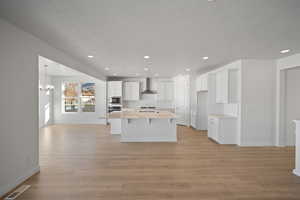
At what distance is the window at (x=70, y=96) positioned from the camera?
8281 mm

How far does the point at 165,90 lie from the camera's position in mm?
8438

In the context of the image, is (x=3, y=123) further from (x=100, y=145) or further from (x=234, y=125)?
(x=234, y=125)

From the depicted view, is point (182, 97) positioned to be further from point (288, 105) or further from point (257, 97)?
point (288, 105)

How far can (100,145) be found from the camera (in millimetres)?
4578

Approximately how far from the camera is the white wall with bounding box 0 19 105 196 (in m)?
2.23

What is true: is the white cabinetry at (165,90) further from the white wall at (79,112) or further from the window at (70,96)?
the window at (70,96)

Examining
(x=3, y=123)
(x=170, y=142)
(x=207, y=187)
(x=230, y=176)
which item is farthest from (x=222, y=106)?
(x=3, y=123)

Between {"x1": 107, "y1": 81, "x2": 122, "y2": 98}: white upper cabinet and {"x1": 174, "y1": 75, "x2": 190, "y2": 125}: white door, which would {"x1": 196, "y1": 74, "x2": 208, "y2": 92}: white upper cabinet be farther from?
{"x1": 107, "y1": 81, "x2": 122, "y2": 98}: white upper cabinet

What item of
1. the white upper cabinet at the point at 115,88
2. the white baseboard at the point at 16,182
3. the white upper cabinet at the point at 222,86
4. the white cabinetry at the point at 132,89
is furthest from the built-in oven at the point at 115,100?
the white baseboard at the point at 16,182

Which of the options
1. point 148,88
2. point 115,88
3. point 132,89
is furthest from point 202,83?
point 115,88

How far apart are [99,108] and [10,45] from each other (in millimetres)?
6172

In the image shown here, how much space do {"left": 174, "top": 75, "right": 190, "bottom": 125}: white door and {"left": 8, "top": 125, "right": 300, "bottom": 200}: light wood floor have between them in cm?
334

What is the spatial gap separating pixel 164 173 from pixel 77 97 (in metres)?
7.01

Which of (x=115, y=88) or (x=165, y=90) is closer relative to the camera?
(x=115, y=88)
